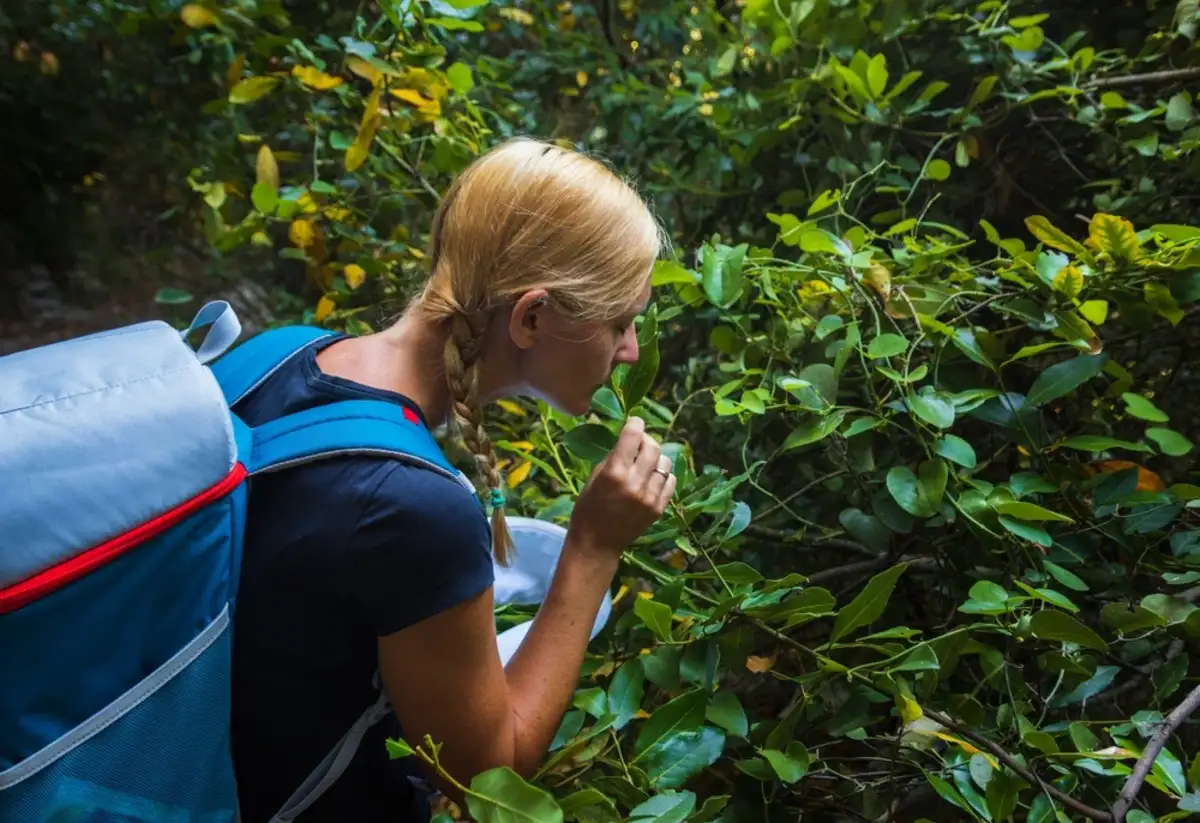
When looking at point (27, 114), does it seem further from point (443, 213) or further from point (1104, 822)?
point (1104, 822)

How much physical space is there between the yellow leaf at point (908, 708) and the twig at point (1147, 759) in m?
0.14

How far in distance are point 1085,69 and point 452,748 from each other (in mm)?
1137

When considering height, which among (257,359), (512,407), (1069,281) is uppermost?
(1069,281)

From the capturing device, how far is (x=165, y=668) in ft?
1.83

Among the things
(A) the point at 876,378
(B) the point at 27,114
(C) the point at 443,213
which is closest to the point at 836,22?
(A) the point at 876,378

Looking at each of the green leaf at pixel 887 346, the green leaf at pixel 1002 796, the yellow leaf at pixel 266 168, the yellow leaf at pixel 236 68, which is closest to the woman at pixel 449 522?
the green leaf at pixel 887 346

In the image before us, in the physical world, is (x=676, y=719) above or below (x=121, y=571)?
below

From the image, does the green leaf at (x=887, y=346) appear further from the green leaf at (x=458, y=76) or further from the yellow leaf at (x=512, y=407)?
the green leaf at (x=458, y=76)

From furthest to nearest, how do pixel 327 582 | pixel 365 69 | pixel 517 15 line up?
pixel 517 15 → pixel 365 69 → pixel 327 582

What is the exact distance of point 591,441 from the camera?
82cm

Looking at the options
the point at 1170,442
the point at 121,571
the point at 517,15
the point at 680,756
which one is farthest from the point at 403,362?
the point at 517,15

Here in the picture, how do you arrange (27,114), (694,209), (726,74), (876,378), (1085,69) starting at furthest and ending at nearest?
(27,114)
(694,209)
(726,74)
(1085,69)
(876,378)

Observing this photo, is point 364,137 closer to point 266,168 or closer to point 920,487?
point 266,168

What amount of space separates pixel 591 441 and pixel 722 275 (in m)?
0.22
